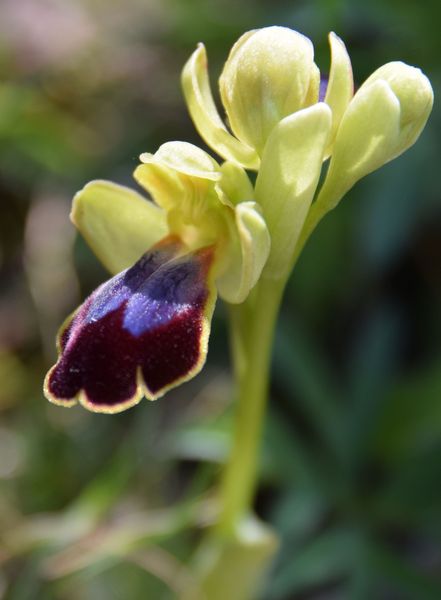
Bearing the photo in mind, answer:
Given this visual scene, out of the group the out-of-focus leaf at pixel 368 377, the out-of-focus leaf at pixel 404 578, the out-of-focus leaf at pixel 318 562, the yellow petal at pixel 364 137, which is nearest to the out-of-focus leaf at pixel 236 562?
the out-of-focus leaf at pixel 318 562

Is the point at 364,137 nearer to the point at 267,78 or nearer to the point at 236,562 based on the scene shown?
the point at 267,78

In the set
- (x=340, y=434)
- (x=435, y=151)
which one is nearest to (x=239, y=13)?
(x=435, y=151)

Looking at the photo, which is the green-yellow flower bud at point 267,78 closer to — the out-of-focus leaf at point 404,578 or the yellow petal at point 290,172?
the yellow petal at point 290,172

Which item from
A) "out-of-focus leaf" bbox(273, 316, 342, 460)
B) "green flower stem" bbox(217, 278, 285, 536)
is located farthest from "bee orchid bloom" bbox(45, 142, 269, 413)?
"out-of-focus leaf" bbox(273, 316, 342, 460)

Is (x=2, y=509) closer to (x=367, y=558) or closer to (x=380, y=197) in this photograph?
(x=367, y=558)

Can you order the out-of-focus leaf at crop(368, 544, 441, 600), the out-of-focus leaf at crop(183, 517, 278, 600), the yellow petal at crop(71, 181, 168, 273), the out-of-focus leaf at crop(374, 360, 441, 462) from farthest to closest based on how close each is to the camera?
the out-of-focus leaf at crop(374, 360, 441, 462), the out-of-focus leaf at crop(368, 544, 441, 600), the out-of-focus leaf at crop(183, 517, 278, 600), the yellow petal at crop(71, 181, 168, 273)

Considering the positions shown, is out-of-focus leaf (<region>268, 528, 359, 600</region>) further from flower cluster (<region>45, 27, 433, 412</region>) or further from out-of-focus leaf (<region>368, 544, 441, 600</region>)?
flower cluster (<region>45, 27, 433, 412</region>)
